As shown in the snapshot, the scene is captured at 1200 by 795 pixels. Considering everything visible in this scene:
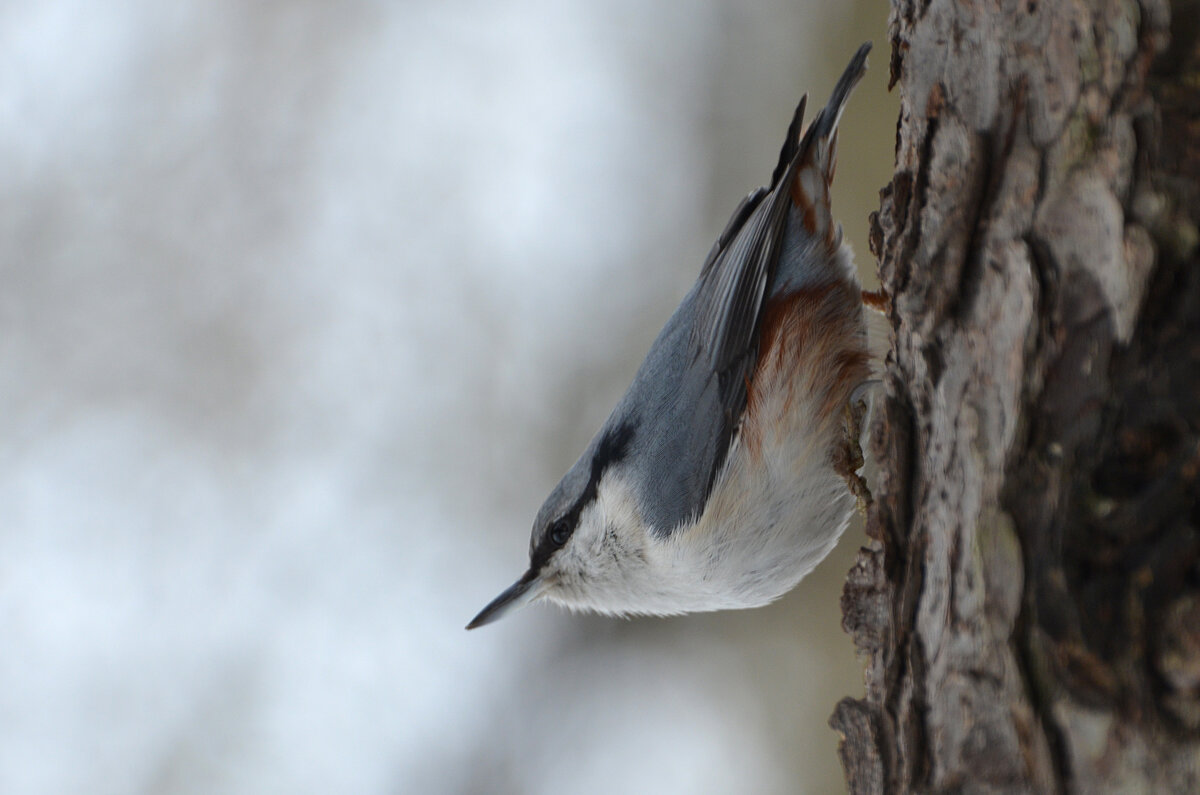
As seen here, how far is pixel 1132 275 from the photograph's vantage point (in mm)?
1017

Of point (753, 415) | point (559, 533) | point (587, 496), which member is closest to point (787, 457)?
point (753, 415)

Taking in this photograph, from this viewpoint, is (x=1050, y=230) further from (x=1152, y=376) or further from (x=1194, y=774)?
(x=1194, y=774)

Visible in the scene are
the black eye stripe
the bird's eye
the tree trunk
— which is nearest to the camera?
the tree trunk

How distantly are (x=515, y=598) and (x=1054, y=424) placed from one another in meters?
1.97

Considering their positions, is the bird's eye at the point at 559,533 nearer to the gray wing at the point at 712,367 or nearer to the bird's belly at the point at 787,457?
the gray wing at the point at 712,367

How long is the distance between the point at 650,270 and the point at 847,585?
2.79m

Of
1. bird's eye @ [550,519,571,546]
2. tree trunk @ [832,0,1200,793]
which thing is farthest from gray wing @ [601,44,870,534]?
tree trunk @ [832,0,1200,793]

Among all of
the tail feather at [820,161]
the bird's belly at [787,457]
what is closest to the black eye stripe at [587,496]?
the bird's belly at [787,457]

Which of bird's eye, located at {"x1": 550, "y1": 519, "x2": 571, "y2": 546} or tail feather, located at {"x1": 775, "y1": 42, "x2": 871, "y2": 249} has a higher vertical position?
tail feather, located at {"x1": 775, "y1": 42, "x2": 871, "y2": 249}

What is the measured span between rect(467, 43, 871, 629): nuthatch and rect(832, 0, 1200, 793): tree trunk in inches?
35.6

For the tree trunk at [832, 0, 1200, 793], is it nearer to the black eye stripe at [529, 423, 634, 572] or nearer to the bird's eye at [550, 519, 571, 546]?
the black eye stripe at [529, 423, 634, 572]

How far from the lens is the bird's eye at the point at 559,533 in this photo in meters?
2.68

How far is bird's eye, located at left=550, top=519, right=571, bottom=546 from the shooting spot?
8.80 feet

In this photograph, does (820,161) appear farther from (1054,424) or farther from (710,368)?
(1054,424)
